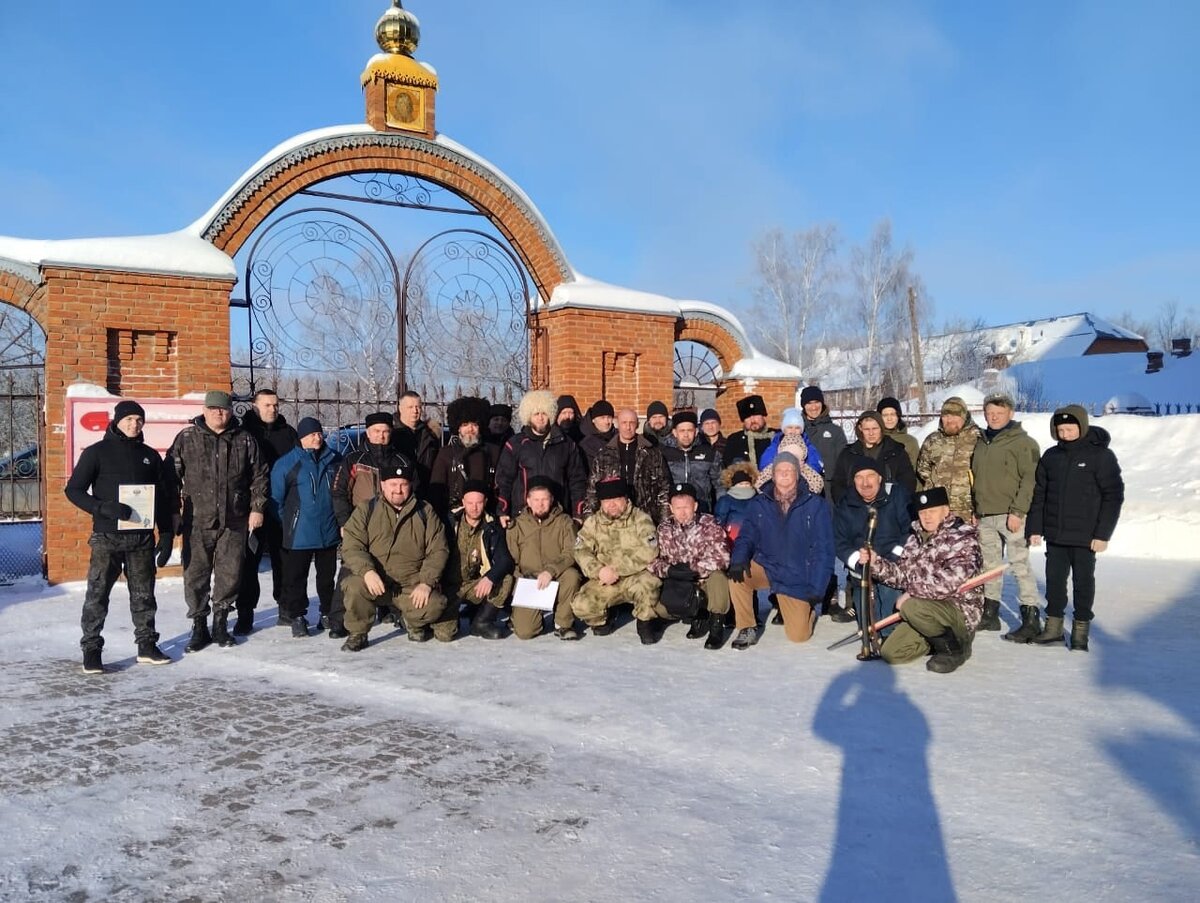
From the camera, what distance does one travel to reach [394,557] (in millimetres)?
5809

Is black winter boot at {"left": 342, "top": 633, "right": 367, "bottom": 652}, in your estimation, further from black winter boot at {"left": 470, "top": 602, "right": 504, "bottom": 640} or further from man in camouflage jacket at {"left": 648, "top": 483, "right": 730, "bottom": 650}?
man in camouflage jacket at {"left": 648, "top": 483, "right": 730, "bottom": 650}

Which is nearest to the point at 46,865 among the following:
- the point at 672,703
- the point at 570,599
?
the point at 672,703

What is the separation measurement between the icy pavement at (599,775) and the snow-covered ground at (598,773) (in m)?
0.01

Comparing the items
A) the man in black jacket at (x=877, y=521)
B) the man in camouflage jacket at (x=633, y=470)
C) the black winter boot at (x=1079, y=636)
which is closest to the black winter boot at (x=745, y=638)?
the man in black jacket at (x=877, y=521)

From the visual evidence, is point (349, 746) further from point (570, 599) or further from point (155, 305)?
point (155, 305)

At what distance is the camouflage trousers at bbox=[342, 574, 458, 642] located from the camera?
5695mm

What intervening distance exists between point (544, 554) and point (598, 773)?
2583 millimetres

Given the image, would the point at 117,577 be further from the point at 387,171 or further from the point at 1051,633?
the point at 1051,633

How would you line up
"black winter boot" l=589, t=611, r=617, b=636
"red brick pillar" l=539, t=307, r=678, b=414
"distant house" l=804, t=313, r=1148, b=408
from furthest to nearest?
"distant house" l=804, t=313, r=1148, b=408 < "red brick pillar" l=539, t=307, r=678, b=414 < "black winter boot" l=589, t=611, r=617, b=636

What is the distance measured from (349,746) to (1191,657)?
16.5ft

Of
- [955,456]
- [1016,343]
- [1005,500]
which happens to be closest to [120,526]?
Result: [955,456]

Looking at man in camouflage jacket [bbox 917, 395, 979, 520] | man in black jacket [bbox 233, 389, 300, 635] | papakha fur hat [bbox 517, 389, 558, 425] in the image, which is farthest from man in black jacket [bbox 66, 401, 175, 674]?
man in camouflage jacket [bbox 917, 395, 979, 520]

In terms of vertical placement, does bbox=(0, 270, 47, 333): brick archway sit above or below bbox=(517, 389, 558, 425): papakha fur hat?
above

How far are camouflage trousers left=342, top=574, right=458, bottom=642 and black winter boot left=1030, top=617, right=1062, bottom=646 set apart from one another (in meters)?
3.95
